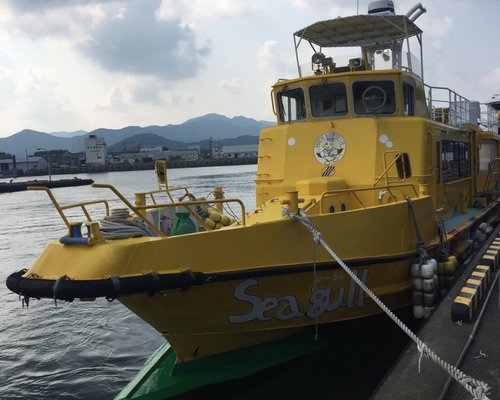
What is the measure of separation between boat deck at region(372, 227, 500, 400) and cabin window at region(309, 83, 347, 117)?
3.51 m

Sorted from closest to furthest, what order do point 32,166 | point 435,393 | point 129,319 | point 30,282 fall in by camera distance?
point 435,393 < point 30,282 < point 129,319 < point 32,166

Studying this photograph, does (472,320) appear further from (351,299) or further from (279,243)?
(279,243)

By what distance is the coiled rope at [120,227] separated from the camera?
16.2 feet

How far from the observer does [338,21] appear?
8516 millimetres

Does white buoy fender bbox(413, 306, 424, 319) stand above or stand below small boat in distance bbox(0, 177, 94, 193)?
below

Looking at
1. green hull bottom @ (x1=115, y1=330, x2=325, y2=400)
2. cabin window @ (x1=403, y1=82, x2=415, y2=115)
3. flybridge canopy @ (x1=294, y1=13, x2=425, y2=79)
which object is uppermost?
flybridge canopy @ (x1=294, y1=13, x2=425, y2=79)

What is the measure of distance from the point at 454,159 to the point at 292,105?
3.54 m

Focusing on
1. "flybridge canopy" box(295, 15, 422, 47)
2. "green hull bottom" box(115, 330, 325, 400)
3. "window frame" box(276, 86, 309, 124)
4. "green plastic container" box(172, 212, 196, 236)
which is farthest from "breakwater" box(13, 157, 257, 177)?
"green hull bottom" box(115, 330, 325, 400)

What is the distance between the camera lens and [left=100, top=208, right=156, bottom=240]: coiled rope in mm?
4925

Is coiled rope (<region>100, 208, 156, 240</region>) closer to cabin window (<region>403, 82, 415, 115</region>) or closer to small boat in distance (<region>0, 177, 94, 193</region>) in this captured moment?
cabin window (<region>403, 82, 415, 115</region>)

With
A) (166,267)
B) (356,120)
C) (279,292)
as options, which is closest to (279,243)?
(279,292)

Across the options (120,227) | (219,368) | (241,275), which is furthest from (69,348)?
(241,275)

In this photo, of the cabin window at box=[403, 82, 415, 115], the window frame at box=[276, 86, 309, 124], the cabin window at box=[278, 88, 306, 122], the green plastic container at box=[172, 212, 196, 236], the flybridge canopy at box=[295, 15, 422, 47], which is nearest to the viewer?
the green plastic container at box=[172, 212, 196, 236]

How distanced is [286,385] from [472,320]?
2.30 meters
